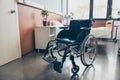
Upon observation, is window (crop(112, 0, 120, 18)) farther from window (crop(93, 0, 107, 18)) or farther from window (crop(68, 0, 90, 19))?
window (crop(68, 0, 90, 19))

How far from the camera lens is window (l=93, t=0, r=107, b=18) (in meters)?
5.41

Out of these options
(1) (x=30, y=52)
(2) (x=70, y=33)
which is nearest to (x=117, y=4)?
(2) (x=70, y=33)

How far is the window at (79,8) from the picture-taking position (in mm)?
5723

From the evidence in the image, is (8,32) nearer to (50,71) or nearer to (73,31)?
(50,71)

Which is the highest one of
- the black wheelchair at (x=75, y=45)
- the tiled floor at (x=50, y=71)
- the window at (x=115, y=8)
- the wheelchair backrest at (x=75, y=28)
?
the window at (x=115, y=8)

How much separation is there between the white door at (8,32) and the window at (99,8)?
14.0 ft

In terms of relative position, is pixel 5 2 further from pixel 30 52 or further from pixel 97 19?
pixel 97 19

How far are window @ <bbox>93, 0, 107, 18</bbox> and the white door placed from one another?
425cm

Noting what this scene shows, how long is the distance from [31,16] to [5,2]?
32.6 inches

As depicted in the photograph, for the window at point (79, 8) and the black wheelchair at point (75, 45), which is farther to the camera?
the window at point (79, 8)

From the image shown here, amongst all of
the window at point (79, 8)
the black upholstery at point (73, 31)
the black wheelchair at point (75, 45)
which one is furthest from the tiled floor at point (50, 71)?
the window at point (79, 8)

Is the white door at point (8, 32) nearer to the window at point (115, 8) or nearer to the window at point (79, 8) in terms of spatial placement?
the window at point (79, 8)

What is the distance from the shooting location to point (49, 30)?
277cm

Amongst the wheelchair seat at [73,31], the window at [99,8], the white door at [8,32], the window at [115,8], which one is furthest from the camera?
the window at [99,8]
